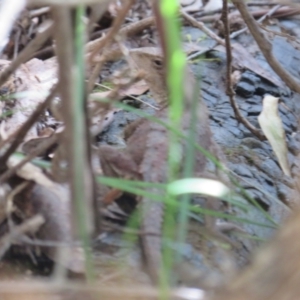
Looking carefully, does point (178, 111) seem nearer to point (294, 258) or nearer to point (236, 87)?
point (294, 258)

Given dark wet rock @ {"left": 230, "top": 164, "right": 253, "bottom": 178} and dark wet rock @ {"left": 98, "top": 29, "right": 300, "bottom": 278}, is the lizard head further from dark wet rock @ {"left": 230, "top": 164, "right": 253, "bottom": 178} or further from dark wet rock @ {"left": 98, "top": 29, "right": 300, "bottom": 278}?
dark wet rock @ {"left": 230, "top": 164, "right": 253, "bottom": 178}

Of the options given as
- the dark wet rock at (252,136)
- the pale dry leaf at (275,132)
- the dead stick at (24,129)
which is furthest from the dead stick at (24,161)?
the pale dry leaf at (275,132)

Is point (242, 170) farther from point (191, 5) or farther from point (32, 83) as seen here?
point (191, 5)

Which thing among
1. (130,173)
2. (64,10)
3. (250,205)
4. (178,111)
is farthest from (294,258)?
(130,173)

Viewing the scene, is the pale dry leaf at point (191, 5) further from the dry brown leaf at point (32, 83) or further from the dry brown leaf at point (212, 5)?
the dry brown leaf at point (32, 83)

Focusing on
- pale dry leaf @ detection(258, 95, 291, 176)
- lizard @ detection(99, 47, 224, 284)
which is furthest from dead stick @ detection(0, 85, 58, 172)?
pale dry leaf @ detection(258, 95, 291, 176)

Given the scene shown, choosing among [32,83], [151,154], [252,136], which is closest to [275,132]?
[252,136]
